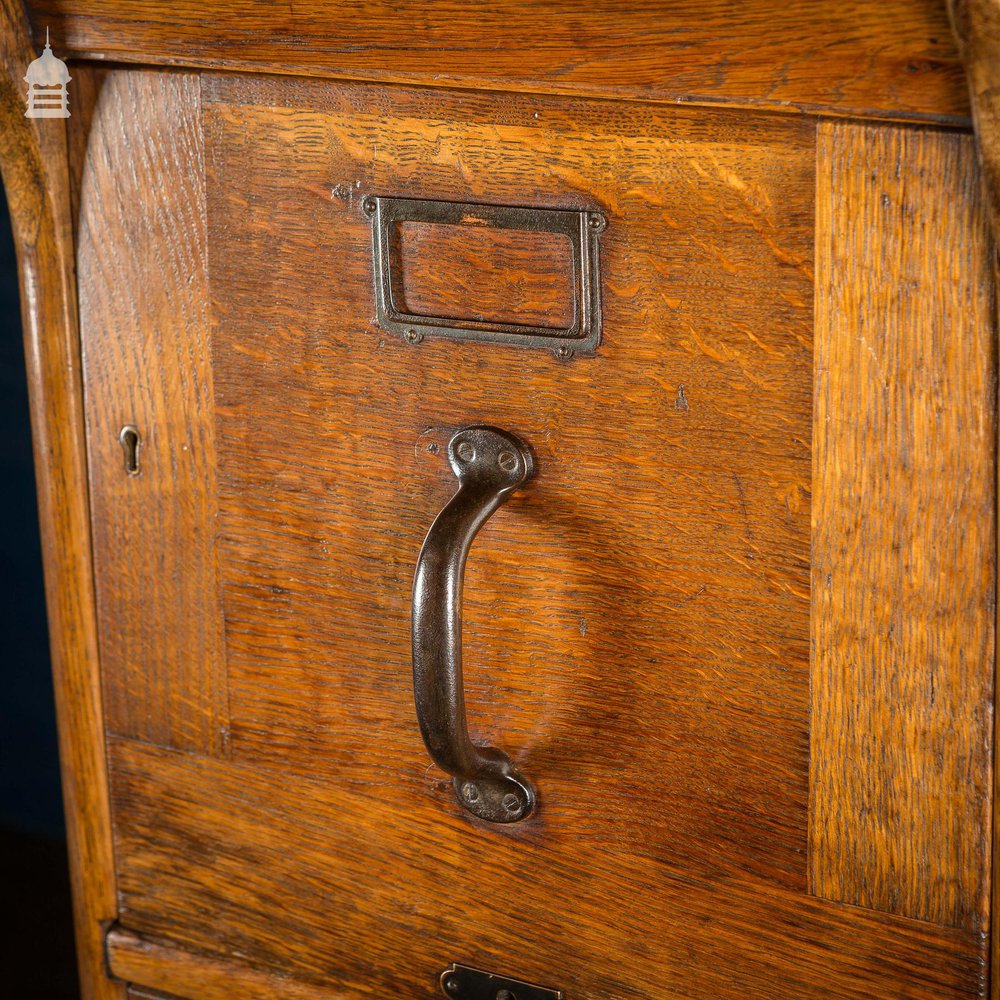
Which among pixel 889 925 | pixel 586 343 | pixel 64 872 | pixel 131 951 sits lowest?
pixel 64 872

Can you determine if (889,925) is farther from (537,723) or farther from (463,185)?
(463,185)

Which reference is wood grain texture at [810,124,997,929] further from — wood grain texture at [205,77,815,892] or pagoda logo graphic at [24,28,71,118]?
pagoda logo graphic at [24,28,71,118]

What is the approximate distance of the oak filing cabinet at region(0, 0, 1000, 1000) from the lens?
0.63 meters

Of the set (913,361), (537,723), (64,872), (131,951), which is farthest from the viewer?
(64,872)

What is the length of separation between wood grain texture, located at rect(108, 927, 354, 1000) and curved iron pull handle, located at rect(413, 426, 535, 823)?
0.21 m

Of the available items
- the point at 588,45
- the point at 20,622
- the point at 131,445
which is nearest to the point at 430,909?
the point at 131,445

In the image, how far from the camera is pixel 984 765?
65 cm

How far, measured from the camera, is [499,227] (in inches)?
27.2

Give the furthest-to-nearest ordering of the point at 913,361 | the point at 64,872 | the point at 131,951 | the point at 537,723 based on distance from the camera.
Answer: the point at 64,872, the point at 131,951, the point at 537,723, the point at 913,361

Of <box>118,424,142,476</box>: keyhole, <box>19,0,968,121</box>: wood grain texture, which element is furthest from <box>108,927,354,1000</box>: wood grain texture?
<box>19,0,968,121</box>: wood grain texture

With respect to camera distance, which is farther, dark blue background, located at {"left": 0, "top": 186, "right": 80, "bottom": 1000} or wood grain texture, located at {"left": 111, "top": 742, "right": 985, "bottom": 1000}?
dark blue background, located at {"left": 0, "top": 186, "right": 80, "bottom": 1000}

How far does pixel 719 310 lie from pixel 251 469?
10.7 inches

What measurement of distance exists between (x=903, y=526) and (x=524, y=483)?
0.59 feet

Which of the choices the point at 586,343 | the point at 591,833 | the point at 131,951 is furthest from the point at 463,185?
the point at 131,951
